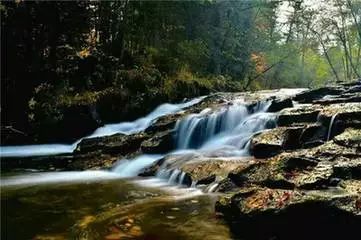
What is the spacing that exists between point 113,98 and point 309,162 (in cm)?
1056

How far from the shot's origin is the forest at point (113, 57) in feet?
50.2

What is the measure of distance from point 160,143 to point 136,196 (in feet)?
13.0

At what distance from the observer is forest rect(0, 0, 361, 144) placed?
50.2 ft

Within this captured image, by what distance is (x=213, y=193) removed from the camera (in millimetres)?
6688

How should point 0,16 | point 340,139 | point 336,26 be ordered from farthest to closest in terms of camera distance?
point 336,26
point 0,16
point 340,139

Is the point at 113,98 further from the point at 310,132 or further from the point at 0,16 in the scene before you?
the point at 310,132

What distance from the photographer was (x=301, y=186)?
5500 mm

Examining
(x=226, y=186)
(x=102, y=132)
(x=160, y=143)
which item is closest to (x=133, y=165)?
(x=160, y=143)

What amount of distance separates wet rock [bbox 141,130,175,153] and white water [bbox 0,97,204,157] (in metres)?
3.04

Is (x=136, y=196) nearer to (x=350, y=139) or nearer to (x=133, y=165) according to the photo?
(x=133, y=165)

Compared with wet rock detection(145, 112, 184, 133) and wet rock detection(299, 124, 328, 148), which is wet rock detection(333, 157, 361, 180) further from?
wet rock detection(145, 112, 184, 133)

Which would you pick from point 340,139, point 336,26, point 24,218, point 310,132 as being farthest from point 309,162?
point 336,26

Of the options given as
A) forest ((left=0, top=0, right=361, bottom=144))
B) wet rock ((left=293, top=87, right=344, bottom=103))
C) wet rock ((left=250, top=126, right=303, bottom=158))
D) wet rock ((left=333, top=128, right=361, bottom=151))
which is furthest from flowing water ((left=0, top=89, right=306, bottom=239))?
forest ((left=0, top=0, right=361, bottom=144))

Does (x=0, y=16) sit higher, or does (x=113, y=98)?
(x=0, y=16)
